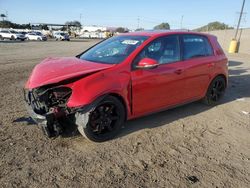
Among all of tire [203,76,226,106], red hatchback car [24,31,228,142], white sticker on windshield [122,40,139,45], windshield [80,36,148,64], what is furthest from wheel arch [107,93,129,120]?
tire [203,76,226,106]

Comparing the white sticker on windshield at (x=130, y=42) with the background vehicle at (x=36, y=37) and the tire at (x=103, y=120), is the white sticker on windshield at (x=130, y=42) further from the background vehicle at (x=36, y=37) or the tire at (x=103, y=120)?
the background vehicle at (x=36, y=37)

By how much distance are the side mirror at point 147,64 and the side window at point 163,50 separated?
0.09 meters

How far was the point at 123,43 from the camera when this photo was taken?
5496 mm

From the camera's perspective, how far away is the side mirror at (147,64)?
188 inches

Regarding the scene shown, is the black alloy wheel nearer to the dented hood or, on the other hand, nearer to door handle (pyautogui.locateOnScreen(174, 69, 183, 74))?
the dented hood

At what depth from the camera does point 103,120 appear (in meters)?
4.62

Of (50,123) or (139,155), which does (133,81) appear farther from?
(50,123)

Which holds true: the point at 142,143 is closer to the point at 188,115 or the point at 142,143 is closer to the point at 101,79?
the point at 101,79

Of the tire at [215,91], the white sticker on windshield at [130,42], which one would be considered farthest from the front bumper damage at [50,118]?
the tire at [215,91]

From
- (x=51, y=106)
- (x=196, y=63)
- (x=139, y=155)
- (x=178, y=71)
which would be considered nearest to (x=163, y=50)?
(x=178, y=71)

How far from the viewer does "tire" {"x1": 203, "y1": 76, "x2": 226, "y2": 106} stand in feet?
22.1

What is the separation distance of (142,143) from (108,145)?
551 mm

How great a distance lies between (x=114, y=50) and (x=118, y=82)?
1.01 metres

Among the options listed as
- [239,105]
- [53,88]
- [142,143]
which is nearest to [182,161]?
[142,143]
